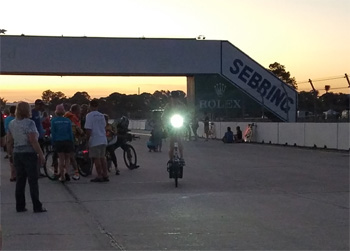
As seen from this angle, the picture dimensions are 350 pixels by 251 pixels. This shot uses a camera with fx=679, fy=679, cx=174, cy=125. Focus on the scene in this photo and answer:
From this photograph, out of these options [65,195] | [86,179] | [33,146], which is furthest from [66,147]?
[33,146]

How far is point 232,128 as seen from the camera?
3969cm

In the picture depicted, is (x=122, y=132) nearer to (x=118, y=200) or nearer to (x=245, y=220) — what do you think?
(x=118, y=200)

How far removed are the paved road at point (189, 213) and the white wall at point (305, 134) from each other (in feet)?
29.8

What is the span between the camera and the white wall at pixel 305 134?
26.6m

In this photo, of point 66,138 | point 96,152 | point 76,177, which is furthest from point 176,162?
point 76,177

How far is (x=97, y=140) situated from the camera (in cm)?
1538

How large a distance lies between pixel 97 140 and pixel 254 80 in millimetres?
30496

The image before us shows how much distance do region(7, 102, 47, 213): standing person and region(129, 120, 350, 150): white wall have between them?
56.5 ft

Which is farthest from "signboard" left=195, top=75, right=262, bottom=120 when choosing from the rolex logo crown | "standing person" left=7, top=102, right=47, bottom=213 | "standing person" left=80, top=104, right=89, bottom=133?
"standing person" left=7, top=102, right=47, bottom=213

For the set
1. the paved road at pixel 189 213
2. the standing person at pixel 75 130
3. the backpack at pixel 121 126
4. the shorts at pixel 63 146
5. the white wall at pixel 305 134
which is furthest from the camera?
the white wall at pixel 305 134

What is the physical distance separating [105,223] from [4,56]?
3258cm

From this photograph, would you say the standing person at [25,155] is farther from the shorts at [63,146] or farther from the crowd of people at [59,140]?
the shorts at [63,146]

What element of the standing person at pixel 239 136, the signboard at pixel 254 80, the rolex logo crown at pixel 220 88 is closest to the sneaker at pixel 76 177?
the standing person at pixel 239 136

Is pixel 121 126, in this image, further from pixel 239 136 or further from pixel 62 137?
pixel 239 136
